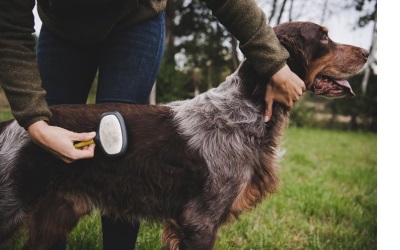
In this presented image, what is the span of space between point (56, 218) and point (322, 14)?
3.40 metres

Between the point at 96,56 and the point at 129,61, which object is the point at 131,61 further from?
the point at 96,56

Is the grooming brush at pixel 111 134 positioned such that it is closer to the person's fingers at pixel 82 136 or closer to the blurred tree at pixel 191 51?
the person's fingers at pixel 82 136

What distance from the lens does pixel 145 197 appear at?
234 centimetres

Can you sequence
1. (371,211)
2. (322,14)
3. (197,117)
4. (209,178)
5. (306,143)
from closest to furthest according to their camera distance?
1. (209,178)
2. (197,117)
3. (322,14)
4. (371,211)
5. (306,143)

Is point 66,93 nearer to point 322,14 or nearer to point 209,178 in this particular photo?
point 209,178

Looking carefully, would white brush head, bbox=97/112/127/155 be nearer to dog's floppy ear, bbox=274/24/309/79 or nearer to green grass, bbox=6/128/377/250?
green grass, bbox=6/128/377/250

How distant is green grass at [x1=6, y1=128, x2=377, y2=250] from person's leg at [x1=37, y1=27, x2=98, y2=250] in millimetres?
796

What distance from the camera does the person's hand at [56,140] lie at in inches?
77.6

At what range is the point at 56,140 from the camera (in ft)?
6.51

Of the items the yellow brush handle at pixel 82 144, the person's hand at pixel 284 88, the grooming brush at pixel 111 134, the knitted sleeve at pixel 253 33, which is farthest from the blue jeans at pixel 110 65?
the person's hand at pixel 284 88
